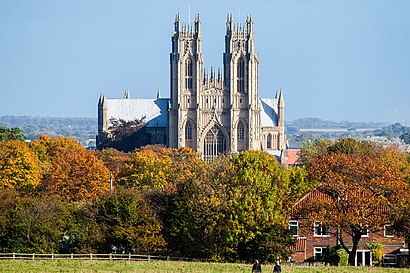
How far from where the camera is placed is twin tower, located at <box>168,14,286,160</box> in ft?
509

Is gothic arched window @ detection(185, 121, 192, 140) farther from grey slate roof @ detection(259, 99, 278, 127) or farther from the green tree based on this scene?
the green tree

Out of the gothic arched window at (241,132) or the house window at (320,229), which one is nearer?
the house window at (320,229)

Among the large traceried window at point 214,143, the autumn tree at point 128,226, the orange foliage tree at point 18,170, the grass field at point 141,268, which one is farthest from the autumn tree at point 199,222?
the large traceried window at point 214,143

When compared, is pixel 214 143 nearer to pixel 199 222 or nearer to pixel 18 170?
pixel 18 170

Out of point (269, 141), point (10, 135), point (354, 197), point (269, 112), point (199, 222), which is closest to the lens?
point (354, 197)

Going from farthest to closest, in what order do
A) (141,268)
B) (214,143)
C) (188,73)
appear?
(188,73) → (214,143) → (141,268)

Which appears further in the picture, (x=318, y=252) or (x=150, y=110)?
(x=150, y=110)

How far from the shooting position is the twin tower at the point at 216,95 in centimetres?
15512

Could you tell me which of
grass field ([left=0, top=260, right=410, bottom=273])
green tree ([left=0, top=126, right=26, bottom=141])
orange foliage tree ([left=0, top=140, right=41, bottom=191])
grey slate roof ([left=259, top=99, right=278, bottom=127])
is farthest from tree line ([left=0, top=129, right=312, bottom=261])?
grey slate roof ([left=259, top=99, right=278, bottom=127])

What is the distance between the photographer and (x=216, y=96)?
518 ft

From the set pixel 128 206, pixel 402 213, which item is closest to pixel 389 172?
pixel 402 213

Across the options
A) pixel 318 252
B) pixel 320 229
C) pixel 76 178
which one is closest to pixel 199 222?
pixel 320 229

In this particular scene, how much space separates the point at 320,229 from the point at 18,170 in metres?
36.8

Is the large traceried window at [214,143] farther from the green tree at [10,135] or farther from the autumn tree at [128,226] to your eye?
the autumn tree at [128,226]
